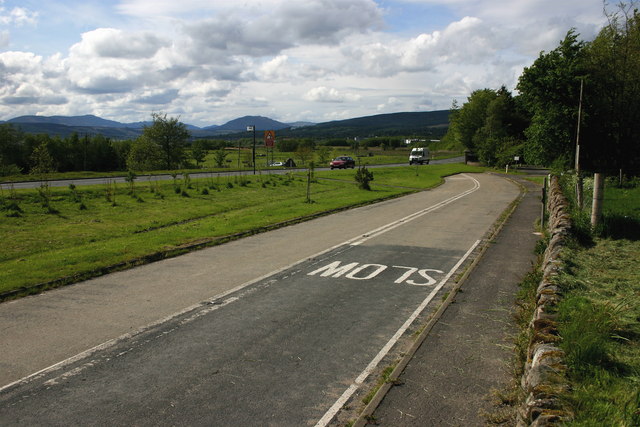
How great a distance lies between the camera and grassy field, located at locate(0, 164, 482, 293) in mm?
12250

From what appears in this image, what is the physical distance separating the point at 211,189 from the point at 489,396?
2928cm

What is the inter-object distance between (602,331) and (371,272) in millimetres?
6123

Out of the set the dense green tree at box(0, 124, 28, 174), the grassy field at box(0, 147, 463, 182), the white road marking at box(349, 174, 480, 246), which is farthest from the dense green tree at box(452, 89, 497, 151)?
the dense green tree at box(0, 124, 28, 174)

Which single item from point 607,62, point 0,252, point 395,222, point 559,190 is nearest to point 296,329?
point 0,252

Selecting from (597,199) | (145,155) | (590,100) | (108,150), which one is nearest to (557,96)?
(590,100)

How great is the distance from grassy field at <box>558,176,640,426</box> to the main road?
2418 mm

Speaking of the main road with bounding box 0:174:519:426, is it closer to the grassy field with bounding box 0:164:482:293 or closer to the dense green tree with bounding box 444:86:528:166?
the grassy field with bounding box 0:164:482:293

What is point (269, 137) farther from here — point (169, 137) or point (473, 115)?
point (473, 115)

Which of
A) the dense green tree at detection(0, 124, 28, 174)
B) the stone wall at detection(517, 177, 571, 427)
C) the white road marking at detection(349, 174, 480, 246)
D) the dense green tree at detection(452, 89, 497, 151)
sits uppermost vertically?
the dense green tree at detection(452, 89, 497, 151)

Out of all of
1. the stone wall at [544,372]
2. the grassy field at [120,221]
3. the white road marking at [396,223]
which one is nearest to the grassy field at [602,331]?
the stone wall at [544,372]

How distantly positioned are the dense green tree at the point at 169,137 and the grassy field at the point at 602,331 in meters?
74.8

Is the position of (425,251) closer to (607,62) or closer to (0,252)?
(0,252)

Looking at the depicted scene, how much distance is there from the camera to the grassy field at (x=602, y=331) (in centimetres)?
459

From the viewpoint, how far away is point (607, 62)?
122 ft
